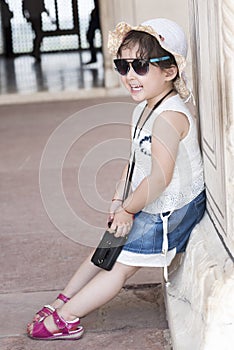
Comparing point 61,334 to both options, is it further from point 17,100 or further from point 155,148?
point 17,100

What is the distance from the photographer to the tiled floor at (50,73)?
10.8 meters

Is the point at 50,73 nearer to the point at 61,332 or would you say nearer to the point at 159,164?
the point at 61,332

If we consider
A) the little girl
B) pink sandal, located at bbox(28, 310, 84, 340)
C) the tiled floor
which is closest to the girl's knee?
the little girl

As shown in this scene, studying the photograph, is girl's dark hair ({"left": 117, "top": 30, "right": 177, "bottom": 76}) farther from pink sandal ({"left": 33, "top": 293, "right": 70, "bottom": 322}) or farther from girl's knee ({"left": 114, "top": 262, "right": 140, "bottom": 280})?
pink sandal ({"left": 33, "top": 293, "right": 70, "bottom": 322})

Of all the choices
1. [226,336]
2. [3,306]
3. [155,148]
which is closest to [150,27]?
[155,148]

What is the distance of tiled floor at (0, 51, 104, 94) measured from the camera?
10813 millimetres

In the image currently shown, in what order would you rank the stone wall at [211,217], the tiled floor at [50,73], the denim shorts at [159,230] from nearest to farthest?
the stone wall at [211,217] → the denim shorts at [159,230] → the tiled floor at [50,73]

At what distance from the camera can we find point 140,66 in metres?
2.91

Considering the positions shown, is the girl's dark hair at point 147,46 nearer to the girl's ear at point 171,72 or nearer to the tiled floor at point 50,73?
the girl's ear at point 171,72

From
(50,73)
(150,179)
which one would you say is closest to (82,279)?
(150,179)

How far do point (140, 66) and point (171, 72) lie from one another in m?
0.12

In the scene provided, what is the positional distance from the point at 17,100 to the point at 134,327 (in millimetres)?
7043

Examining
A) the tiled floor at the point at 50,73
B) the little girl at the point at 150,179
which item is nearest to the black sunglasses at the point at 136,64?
the little girl at the point at 150,179

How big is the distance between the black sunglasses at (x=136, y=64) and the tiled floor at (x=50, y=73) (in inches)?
288
